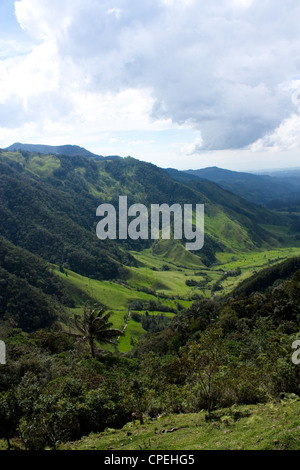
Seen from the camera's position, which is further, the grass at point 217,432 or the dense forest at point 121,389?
the dense forest at point 121,389

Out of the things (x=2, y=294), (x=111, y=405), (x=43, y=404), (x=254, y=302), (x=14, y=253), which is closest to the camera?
(x=43, y=404)

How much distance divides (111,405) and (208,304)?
68.9 m

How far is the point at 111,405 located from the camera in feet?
90.9

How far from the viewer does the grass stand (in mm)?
16250

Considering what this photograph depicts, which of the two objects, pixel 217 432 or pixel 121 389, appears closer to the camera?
pixel 217 432

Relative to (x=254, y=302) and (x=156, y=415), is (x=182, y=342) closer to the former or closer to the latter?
(x=254, y=302)

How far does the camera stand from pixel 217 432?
19719 mm

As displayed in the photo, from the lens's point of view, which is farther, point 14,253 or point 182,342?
point 14,253

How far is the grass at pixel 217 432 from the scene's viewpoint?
16.2 metres

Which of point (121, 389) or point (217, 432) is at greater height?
point (217, 432)

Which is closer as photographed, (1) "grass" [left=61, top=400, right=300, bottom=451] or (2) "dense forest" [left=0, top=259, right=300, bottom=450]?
(1) "grass" [left=61, top=400, right=300, bottom=451]
